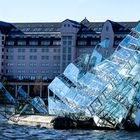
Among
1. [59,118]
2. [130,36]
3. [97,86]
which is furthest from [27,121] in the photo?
[130,36]

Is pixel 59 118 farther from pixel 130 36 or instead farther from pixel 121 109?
pixel 130 36

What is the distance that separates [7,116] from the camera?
101750 mm

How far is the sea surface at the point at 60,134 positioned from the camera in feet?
234

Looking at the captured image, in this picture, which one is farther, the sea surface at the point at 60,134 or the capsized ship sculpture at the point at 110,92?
the capsized ship sculpture at the point at 110,92

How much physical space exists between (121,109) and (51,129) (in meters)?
11.5

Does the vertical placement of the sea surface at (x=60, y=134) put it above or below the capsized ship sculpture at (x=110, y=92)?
below

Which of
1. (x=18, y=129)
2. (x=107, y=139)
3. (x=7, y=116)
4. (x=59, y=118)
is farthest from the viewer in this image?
(x=7, y=116)

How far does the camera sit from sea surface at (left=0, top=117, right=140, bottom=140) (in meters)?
71.2

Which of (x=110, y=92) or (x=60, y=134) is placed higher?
(x=110, y=92)

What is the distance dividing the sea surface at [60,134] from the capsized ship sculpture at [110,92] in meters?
5.94

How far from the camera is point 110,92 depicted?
8988 centimetres

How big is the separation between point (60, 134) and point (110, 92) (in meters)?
16.8

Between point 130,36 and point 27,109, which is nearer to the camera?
point 130,36

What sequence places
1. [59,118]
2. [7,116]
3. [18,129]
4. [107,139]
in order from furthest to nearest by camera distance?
1. [7,116]
2. [59,118]
3. [18,129]
4. [107,139]
